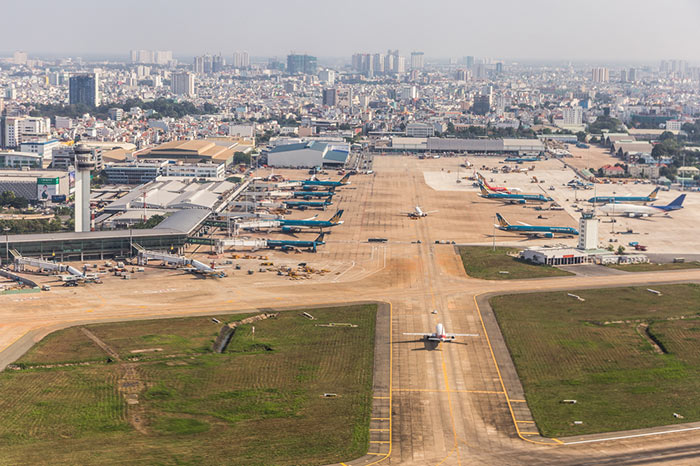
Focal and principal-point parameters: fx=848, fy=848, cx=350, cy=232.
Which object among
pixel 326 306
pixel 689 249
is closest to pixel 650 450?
pixel 326 306

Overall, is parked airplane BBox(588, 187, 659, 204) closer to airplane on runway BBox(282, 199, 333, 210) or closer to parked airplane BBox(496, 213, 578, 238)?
parked airplane BBox(496, 213, 578, 238)

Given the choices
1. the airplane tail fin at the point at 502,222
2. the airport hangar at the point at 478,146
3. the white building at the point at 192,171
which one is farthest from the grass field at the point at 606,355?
the airport hangar at the point at 478,146

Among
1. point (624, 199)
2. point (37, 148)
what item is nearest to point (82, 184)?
point (624, 199)

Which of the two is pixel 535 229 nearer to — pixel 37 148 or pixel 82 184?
pixel 82 184

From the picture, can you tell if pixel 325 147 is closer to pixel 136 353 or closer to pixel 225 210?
pixel 225 210

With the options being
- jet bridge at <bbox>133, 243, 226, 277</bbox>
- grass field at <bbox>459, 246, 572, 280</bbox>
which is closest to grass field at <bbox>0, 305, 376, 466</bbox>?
jet bridge at <bbox>133, 243, 226, 277</bbox>

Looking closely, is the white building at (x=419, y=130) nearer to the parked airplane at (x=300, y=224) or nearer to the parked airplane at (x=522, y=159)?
the parked airplane at (x=522, y=159)

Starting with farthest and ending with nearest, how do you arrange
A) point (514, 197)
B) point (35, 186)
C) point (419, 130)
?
point (419, 130) < point (514, 197) < point (35, 186)
